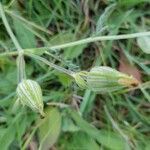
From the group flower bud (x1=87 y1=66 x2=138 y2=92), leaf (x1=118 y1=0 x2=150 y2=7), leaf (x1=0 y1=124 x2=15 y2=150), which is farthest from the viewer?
leaf (x1=118 y1=0 x2=150 y2=7)

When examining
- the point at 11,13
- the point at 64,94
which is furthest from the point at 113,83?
the point at 11,13

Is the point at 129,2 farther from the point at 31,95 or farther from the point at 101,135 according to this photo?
the point at 31,95

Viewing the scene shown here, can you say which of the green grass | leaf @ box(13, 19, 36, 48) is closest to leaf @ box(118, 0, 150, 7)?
the green grass

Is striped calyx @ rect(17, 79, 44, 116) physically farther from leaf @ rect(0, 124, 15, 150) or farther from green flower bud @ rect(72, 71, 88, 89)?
leaf @ rect(0, 124, 15, 150)

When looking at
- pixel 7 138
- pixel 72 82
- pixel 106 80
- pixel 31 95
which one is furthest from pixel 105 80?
pixel 7 138

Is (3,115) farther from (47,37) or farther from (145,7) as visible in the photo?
(145,7)

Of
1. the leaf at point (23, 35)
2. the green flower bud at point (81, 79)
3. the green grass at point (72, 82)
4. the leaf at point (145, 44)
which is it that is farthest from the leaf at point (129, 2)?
the green flower bud at point (81, 79)

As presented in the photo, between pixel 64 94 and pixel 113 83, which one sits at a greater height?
pixel 113 83
